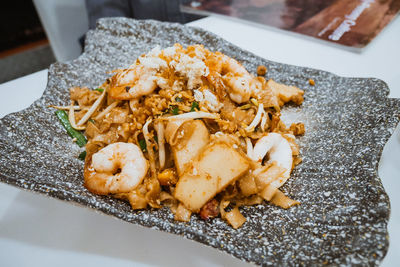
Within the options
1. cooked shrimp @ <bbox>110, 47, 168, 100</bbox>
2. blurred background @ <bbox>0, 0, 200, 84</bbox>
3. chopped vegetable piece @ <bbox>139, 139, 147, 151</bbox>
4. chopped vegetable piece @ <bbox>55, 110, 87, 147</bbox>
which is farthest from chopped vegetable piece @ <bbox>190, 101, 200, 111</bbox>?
blurred background @ <bbox>0, 0, 200, 84</bbox>

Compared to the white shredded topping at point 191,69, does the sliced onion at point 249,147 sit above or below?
below

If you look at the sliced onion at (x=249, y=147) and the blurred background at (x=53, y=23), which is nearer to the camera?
the sliced onion at (x=249, y=147)

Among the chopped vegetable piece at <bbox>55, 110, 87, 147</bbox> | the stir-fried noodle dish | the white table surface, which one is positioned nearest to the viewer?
the white table surface

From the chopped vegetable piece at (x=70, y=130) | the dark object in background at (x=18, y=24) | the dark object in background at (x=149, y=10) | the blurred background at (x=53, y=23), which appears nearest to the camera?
the chopped vegetable piece at (x=70, y=130)

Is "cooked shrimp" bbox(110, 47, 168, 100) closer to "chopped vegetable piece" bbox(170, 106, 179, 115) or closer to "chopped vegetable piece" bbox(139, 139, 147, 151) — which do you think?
"chopped vegetable piece" bbox(170, 106, 179, 115)

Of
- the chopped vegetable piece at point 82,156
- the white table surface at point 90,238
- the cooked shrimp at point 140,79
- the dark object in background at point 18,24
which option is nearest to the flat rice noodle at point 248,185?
the white table surface at point 90,238

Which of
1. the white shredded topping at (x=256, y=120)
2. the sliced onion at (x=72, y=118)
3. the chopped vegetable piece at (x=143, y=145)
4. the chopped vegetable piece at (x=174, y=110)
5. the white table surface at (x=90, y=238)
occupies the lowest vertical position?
the white table surface at (x=90, y=238)

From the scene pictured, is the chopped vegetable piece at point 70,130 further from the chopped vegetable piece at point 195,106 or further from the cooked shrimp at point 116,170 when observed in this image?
the chopped vegetable piece at point 195,106

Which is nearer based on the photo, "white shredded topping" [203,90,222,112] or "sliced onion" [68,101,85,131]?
"white shredded topping" [203,90,222,112]

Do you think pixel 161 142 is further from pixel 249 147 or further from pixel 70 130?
pixel 70 130
